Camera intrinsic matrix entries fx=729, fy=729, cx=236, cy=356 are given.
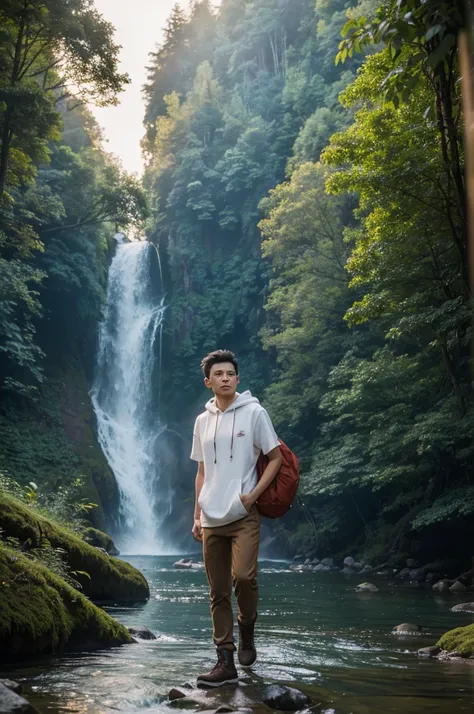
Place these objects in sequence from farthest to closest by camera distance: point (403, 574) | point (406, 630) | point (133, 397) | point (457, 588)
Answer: point (133, 397), point (403, 574), point (457, 588), point (406, 630)

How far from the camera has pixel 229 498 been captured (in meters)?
4.33

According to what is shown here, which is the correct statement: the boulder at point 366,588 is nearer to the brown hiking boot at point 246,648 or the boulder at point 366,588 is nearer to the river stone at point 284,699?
the brown hiking boot at point 246,648

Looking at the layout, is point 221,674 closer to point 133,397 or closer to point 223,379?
point 223,379

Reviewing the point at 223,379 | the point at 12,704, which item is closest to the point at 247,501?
the point at 223,379

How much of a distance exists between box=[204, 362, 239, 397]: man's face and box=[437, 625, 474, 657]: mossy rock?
3.11 m

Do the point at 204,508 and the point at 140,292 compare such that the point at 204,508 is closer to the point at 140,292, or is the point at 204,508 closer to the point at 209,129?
the point at 140,292

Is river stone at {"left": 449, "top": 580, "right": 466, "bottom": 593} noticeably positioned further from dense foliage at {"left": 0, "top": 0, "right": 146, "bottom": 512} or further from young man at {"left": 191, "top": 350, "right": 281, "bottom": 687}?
dense foliage at {"left": 0, "top": 0, "right": 146, "bottom": 512}

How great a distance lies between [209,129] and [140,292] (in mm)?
15460

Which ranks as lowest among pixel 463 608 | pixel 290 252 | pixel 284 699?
pixel 463 608

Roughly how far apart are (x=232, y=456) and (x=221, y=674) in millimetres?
1242

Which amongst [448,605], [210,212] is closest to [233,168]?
[210,212]

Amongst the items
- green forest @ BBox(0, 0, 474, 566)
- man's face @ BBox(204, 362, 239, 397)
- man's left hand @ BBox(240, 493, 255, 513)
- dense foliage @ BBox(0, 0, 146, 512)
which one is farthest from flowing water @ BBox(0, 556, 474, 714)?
dense foliage @ BBox(0, 0, 146, 512)

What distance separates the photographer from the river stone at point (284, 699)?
3658mm

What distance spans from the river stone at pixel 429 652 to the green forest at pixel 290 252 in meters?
4.29
